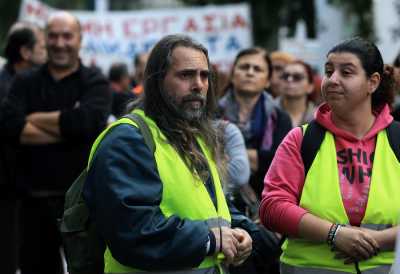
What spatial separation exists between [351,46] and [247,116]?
269 cm

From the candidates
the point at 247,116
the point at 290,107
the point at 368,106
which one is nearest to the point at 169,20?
the point at 290,107

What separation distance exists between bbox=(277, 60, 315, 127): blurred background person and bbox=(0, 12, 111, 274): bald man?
187 cm

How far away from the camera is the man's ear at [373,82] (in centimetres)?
512

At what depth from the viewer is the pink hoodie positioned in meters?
4.86

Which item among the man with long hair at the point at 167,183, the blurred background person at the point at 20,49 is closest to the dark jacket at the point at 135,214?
the man with long hair at the point at 167,183

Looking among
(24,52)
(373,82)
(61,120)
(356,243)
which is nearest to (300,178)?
(356,243)

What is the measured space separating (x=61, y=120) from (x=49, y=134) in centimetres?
15

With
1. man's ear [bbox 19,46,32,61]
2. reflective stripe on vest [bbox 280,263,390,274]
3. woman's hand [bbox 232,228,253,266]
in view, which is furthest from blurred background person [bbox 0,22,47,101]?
woman's hand [bbox 232,228,253,266]

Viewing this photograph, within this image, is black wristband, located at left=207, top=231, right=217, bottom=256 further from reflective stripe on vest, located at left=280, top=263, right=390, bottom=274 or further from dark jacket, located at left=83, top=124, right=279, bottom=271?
reflective stripe on vest, located at left=280, top=263, right=390, bottom=274

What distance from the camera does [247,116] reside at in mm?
7738

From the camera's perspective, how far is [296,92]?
345 inches

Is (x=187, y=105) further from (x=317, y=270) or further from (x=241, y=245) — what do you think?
(x=317, y=270)

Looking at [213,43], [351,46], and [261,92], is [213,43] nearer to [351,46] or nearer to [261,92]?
[261,92]

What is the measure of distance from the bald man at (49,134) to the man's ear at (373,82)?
266cm
